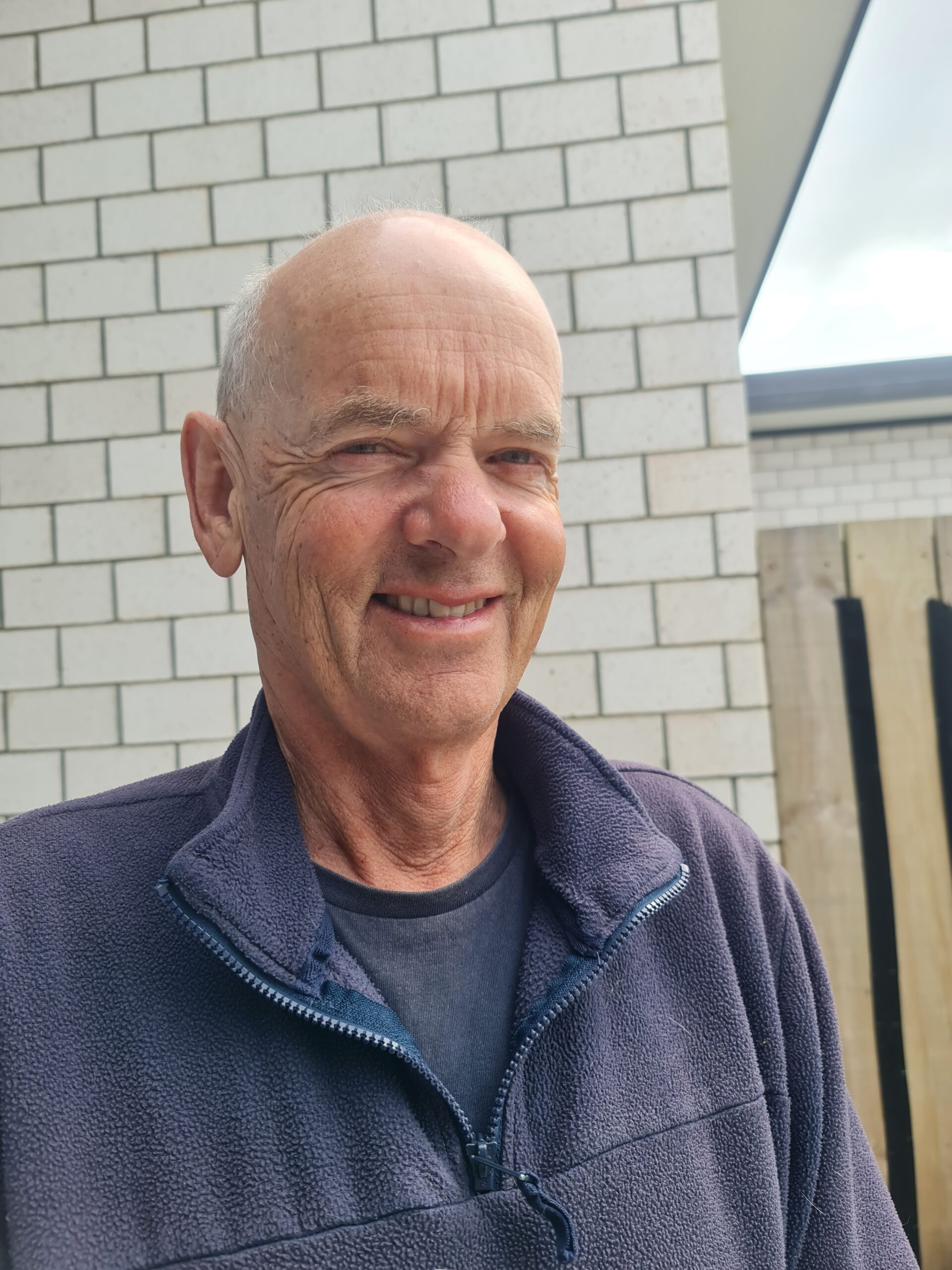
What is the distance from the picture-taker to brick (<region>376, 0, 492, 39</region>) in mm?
2838

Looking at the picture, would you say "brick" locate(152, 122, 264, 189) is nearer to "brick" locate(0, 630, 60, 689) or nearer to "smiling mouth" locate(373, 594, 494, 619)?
"brick" locate(0, 630, 60, 689)

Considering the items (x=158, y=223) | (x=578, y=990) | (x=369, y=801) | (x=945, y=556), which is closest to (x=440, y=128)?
(x=158, y=223)

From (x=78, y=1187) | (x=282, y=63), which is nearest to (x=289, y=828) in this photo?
(x=78, y=1187)

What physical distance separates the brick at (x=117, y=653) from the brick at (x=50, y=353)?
75cm

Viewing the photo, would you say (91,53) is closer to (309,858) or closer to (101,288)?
(101,288)

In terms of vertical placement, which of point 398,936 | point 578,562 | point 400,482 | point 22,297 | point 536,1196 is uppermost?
point 22,297

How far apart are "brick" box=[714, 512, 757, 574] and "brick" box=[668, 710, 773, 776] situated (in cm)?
39

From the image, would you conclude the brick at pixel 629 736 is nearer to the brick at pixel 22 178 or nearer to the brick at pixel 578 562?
the brick at pixel 578 562

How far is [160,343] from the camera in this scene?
2.91m

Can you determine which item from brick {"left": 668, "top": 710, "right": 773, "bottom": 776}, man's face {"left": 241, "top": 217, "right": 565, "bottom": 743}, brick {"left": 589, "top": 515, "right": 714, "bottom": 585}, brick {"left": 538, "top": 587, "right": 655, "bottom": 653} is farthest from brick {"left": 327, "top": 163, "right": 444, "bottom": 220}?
man's face {"left": 241, "top": 217, "right": 565, "bottom": 743}

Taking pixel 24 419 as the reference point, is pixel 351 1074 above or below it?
below

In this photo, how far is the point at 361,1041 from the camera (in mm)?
937

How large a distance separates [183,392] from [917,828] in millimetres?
2332

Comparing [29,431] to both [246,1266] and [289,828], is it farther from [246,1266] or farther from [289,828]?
[246,1266]
